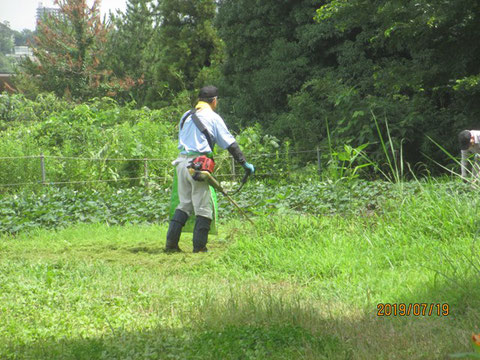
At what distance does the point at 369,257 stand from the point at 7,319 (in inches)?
126

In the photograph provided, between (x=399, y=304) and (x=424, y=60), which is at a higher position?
(x=424, y=60)

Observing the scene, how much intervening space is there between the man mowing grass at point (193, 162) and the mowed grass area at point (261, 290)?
0.28 m

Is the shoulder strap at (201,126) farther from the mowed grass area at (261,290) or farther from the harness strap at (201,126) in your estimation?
the mowed grass area at (261,290)

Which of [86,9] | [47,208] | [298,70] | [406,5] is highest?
[86,9]

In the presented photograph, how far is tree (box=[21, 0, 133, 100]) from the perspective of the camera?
26.5m

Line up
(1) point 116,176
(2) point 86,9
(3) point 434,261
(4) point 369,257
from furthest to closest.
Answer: (2) point 86,9 → (1) point 116,176 → (4) point 369,257 → (3) point 434,261

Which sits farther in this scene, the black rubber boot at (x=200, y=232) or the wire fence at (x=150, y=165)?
the wire fence at (x=150, y=165)

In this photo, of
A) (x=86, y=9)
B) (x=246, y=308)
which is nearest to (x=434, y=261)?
(x=246, y=308)

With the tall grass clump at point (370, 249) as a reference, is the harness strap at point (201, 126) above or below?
above

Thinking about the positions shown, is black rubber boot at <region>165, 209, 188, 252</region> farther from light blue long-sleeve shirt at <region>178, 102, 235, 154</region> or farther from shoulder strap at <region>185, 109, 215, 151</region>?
shoulder strap at <region>185, 109, 215, 151</region>

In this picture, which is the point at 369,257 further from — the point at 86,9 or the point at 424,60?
the point at 86,9

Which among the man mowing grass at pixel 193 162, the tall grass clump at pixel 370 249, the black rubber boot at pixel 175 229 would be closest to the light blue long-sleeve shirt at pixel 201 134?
the man mowing grass at pixel 193 162

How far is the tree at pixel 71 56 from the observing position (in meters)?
26.5

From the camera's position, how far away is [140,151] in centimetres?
1391
